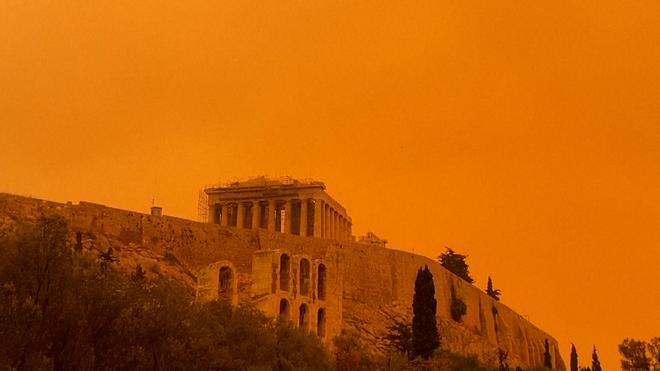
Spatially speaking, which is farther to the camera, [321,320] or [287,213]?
[287,213]

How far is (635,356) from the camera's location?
40.6 m

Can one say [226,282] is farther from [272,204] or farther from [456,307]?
[456,307]

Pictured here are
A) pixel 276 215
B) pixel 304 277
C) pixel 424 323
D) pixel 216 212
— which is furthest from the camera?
pixel 276 215

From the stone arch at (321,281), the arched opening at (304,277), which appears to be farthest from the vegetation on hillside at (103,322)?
the stone arch at (321,281)

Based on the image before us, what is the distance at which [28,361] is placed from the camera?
1902cm

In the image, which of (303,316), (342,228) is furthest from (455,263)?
(303,316)

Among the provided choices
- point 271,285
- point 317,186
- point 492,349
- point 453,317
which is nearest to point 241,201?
point 317,186

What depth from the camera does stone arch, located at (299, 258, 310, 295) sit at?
39.9 metres

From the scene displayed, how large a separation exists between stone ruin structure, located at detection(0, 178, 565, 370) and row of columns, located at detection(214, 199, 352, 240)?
0.07m

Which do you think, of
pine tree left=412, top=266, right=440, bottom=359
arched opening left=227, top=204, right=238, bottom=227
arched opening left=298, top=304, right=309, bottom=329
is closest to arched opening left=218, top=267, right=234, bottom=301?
arched opening left=298, top=304, right=309, bottom=329

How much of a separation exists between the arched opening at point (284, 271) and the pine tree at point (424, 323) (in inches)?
263

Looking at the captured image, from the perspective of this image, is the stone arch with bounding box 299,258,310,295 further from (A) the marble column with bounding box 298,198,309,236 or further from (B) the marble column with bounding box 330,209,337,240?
(B) the marble column with bounding box 330,209,337,240

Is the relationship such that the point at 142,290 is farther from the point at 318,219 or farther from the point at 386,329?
the point at 318,219

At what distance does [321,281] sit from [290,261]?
389 cm
